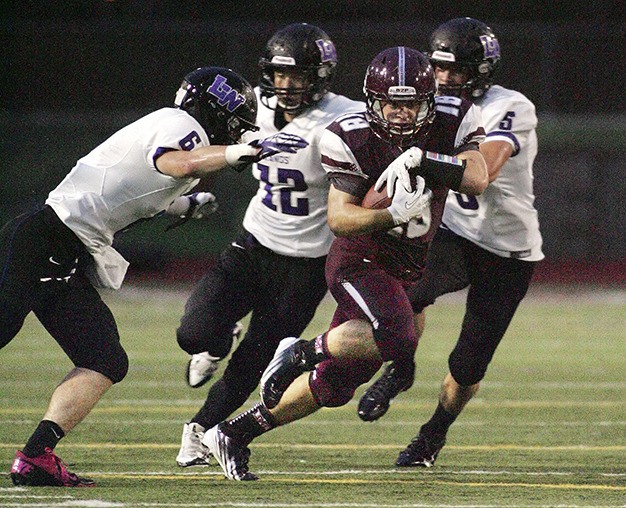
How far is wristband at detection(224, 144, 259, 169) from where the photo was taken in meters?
4.23

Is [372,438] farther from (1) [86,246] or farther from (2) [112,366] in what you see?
(1) [86,246]

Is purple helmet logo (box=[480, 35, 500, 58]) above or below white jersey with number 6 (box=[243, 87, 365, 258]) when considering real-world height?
above

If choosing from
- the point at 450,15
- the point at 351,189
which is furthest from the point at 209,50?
the point at 351,189

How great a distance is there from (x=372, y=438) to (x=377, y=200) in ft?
5.37

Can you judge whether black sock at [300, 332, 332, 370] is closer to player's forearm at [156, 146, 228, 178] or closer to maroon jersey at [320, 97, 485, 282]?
maroon jersey at [320, 97, 485, 282]

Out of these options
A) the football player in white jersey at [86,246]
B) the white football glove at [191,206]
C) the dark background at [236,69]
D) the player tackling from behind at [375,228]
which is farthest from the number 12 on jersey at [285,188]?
the dark background at [236,69]

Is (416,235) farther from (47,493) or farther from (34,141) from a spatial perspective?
(34,141)

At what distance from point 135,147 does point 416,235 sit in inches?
38.7

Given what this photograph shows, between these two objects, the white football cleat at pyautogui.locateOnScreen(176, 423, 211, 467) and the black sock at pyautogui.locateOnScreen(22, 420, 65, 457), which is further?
the white football cleat at pyautogui.locateOnScreen(176, 423, 211, 467)

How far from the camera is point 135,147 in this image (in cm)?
445

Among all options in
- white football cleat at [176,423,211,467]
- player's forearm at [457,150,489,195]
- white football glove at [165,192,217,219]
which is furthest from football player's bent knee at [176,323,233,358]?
player's forearm at [457,150,489,195]

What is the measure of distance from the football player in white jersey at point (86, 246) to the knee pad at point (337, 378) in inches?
25.5

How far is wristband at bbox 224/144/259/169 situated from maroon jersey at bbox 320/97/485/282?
360 millimetres

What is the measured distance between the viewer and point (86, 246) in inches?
176
